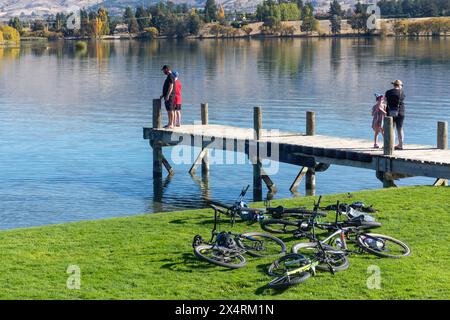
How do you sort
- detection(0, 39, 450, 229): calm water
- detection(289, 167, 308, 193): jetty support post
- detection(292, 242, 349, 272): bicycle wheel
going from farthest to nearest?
detection(0, 39, 450, 229): calm water → detection(289, 167, 308, 193): jetty support post → detection(292, 242, 349, 272): bicycle wheel

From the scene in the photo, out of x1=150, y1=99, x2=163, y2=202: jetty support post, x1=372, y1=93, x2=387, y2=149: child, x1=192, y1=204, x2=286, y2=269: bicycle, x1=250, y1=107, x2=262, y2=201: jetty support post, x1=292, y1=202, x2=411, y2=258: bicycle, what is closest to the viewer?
x1=192, y1=204, x2=286, y2=269: bicycle

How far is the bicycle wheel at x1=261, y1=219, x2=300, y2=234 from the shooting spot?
2028 centimetres

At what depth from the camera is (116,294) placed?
54.6ft

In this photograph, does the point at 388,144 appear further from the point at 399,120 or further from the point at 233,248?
the point at 233,248

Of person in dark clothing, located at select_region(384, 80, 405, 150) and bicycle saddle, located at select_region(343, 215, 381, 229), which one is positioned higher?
person in dark clothing, located at select_region(384, 80, 405, 150)

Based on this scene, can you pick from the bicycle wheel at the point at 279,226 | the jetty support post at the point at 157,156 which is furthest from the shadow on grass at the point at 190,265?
the jetty support post at the point at 157,156

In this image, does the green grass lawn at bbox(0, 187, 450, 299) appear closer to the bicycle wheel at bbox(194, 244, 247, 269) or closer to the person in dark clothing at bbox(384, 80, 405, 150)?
the bicycle wheel at bbox(194, 244, 247, 269)

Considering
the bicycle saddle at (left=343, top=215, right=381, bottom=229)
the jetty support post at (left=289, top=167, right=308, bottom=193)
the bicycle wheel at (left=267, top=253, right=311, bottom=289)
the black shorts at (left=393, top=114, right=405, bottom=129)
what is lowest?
the jetty support post at (left=289, top=167, right=308, bottom=193)

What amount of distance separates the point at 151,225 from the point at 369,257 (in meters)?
5.74

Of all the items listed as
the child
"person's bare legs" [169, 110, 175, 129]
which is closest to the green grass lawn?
the child

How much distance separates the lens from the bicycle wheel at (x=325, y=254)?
695 inches

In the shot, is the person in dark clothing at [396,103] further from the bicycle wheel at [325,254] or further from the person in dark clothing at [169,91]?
the bicycle wheel at [325,254]

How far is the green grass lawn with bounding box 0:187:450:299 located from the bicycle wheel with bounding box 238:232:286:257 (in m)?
0.42

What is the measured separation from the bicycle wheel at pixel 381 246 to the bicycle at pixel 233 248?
5.23 feet
